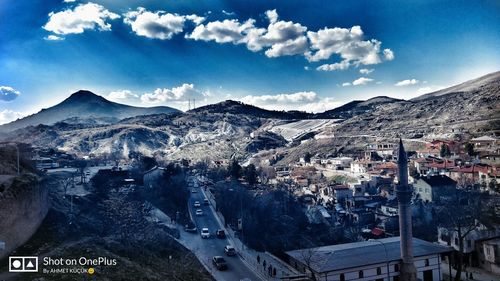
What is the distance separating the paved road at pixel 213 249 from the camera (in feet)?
72.9

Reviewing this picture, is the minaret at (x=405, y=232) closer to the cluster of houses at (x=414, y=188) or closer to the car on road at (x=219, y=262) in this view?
the cluster of houses at (x=414, y=188)

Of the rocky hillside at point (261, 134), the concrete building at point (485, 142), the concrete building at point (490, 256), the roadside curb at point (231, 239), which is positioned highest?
the rocky hillside at point (261, 134)

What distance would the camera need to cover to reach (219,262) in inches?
926

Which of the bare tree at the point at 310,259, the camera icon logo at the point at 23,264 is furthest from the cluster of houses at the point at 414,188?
the camera icon logo at the point at 23,264

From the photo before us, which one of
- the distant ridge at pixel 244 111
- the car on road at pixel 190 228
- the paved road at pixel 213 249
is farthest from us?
the distant ridge at pixel 244 111

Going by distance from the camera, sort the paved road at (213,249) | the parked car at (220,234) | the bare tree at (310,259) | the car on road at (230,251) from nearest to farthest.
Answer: the bare tree at (310,259)
the paved road at (213,249)
the car on road at (230,251)
the parked car at (220,234)

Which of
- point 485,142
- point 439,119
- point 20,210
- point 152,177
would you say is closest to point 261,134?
point 439,119

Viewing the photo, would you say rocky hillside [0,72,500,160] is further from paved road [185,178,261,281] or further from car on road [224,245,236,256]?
car on road [224,245,236,256]

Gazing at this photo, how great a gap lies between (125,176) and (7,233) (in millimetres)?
22122

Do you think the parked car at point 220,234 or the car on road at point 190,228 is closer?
the parked car at point 220,234

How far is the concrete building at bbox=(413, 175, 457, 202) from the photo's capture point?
39.8 m

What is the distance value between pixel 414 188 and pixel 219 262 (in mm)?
26390

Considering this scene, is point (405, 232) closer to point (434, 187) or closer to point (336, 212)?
point (336, 212)

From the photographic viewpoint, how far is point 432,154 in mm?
59500
